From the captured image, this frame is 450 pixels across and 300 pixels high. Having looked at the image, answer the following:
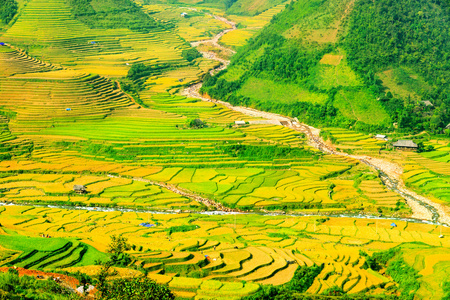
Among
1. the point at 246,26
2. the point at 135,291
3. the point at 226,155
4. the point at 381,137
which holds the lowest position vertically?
the point at 226,155

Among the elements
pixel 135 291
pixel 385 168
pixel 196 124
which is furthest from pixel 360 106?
pixel 135 291

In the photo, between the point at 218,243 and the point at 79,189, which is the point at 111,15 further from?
the point at 218,243

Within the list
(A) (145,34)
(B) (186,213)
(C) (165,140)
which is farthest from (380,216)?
(A) (145,34)

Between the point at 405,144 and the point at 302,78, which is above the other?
the point at 302,78

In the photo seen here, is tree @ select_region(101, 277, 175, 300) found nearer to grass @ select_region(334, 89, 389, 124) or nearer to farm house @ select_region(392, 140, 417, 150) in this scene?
farm house @ select_region(392, 140, 417, 150)

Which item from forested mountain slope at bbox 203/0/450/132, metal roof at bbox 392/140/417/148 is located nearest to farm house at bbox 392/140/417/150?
metal roof at bbox 392/140/417/148

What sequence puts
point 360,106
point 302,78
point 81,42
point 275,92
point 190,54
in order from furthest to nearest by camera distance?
1. point 190,54
2. point 81,42
3. point 275,92
4. point 302,78
5. point 360,106

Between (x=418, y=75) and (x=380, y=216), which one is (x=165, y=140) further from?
(x=418, y=75)

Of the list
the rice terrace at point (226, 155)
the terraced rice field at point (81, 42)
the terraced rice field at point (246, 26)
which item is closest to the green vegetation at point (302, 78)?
the rice terrace at point (226, 155)
